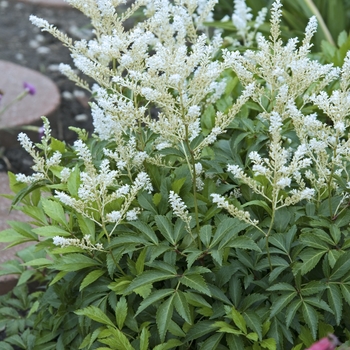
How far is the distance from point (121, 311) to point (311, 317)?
51 cm

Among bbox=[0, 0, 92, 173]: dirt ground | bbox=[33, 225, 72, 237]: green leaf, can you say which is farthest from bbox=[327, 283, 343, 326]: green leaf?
bbox=[0, 0, 92, 173]: dirt ground

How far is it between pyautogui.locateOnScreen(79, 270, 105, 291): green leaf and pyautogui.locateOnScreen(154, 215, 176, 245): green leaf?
0.70 feet

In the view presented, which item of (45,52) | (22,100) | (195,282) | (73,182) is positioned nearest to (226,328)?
(195,282)

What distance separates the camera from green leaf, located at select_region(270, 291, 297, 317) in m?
1.75

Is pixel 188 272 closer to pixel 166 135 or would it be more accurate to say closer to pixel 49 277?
pixel 166 135

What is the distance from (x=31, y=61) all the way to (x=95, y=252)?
165 inches

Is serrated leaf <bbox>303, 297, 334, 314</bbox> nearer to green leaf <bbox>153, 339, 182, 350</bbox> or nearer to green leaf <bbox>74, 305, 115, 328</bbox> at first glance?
green leaf <bbox>153, 339, 182, 350</bbox>

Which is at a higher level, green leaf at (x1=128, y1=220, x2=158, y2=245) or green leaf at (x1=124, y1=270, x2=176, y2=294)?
green leaf at (x1=128, y1=220, x2=158, y2=245)

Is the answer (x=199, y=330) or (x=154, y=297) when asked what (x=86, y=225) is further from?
(x=199, y=330)

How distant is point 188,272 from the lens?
1789mm

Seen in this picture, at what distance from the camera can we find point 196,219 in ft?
6.11

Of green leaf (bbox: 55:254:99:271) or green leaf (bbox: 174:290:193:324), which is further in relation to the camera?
green leaf (bbox: 55:254:99:271)

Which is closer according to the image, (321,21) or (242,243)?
(242,243)

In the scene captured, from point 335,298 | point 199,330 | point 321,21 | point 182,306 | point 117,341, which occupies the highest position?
point 335,298
